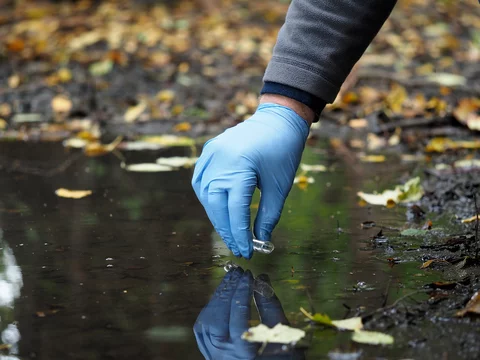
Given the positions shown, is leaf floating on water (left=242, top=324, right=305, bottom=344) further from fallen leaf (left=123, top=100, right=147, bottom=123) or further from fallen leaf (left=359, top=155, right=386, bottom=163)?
fallen leaf (left=123, top=100, right=147, bottom=123)

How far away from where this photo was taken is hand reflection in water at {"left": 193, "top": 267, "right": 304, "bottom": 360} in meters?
1.29

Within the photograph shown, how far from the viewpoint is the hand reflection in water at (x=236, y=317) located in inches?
50.7

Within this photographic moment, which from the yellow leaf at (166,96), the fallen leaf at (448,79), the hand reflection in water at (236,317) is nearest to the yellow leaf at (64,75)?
the yellow leaf at (166,96)

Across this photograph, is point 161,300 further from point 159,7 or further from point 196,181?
point 159,7

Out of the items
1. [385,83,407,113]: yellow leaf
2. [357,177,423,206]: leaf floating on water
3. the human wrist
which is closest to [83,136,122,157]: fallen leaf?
[357,177,423,206]: leaf floating on water

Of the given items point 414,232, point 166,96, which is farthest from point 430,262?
point 166,96

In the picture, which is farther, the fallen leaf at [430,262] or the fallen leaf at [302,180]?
the fallen leaf at [302,180]

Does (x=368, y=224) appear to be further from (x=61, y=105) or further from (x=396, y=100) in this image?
(x=61, y=105)

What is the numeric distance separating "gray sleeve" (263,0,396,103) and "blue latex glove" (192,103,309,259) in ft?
0.35

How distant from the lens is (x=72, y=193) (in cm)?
254

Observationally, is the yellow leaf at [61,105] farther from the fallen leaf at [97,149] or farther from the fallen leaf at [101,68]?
the fallen leaf at [97,149]

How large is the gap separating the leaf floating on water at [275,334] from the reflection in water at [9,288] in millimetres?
403

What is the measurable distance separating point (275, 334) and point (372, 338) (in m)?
0.17

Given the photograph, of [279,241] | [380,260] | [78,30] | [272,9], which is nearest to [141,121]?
[279,241]
